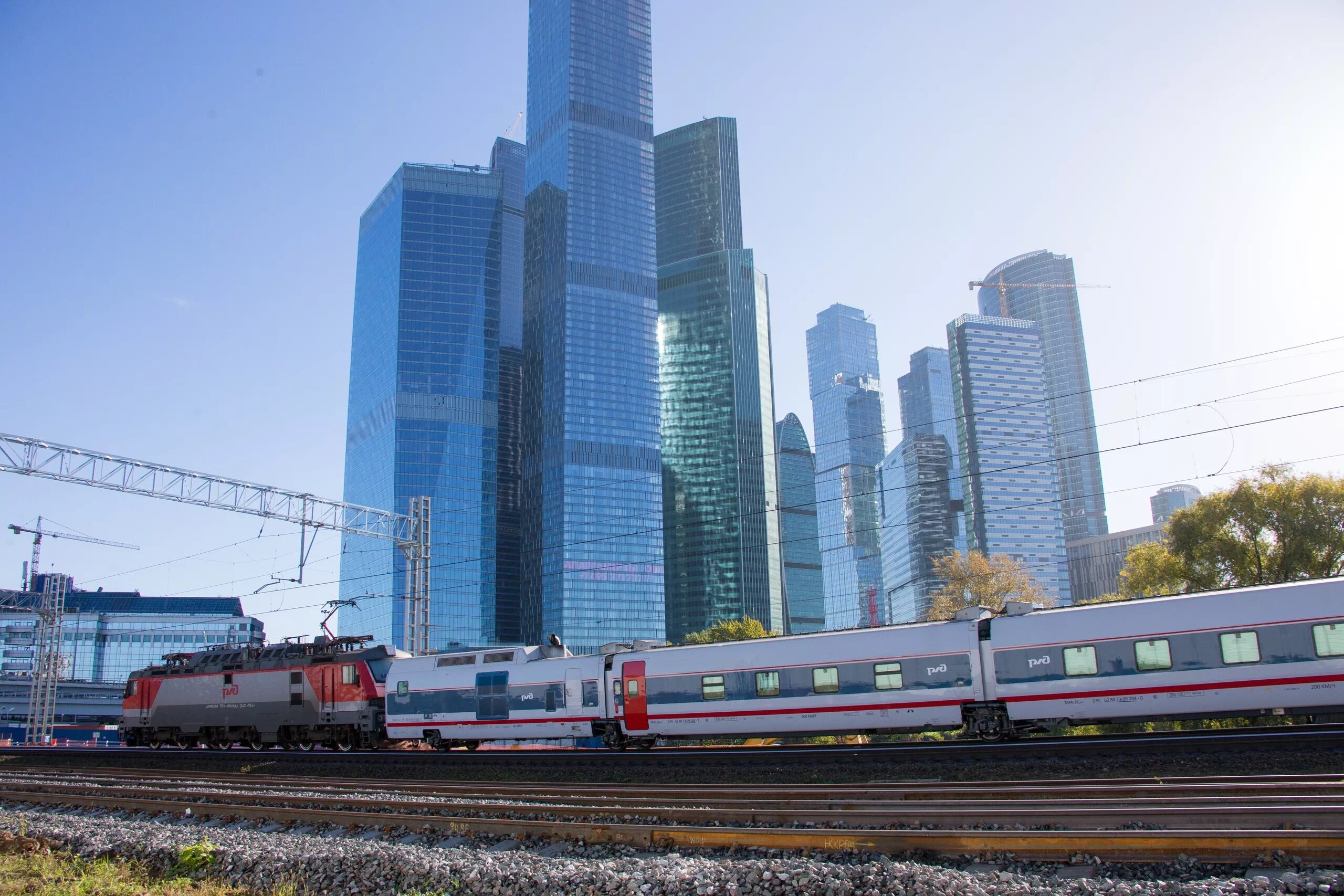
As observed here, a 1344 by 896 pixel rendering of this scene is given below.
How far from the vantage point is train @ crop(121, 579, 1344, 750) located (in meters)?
20.3

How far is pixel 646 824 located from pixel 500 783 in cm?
771

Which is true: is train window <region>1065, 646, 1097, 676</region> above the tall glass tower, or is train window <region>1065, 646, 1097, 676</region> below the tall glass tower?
below

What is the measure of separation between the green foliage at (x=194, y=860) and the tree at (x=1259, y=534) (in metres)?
39.4

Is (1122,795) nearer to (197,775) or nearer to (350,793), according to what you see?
(350,793)

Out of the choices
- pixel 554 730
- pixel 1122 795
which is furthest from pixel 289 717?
pixel 1122 795

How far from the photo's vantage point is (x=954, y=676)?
2344 cm

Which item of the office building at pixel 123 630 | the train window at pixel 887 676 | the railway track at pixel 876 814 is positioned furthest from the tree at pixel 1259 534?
the office building at pixel 123 630

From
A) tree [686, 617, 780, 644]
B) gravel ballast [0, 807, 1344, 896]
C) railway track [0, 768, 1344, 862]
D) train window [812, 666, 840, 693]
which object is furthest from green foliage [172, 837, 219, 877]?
tree [686, 617, 780, 644]

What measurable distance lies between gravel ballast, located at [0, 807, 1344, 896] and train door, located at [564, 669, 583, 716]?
45.4ft

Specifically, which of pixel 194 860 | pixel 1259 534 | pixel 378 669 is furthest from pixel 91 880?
pixel 1259 534

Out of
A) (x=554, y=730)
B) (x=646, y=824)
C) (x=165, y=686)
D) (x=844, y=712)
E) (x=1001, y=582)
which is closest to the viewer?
(x=646, y=824)

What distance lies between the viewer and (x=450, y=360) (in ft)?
609

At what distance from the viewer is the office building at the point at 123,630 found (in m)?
172

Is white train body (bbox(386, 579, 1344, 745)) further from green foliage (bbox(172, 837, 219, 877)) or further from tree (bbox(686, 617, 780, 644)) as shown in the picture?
tree (bbox(686, 617, 780, 644))
